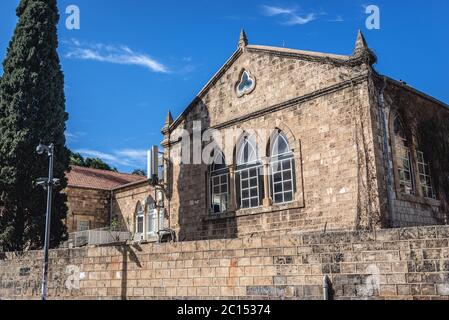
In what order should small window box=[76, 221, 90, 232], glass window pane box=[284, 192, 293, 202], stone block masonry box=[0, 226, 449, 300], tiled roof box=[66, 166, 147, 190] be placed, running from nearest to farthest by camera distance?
stone block masonry box=[0, 226, 449, 300] < glass window pane box=[284, 192, 293, 202] < small window box=[76, 221, 90, 232] < tiled roof box=[66, 166, 147, 190]

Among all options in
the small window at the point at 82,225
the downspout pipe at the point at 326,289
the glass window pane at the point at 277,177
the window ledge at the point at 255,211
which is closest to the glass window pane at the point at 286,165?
the glass window pane at the point at 277,177

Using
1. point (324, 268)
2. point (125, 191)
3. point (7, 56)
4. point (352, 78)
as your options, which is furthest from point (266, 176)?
point (125, 191)

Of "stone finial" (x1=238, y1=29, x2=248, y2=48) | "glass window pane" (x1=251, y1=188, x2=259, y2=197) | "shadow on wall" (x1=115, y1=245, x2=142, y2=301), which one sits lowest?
"shadow on wall" (x1=115, y1=245, x2=142, y2=301)

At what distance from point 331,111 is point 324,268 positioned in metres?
5.89

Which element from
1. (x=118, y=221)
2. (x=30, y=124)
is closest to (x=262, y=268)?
(x=30, y=124)

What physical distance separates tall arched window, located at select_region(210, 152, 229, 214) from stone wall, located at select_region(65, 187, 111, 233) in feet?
45.7

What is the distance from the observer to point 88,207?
95.8 ft

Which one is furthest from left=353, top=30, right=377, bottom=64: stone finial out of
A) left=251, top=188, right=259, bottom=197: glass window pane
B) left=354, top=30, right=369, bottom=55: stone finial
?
left=251, top=188, right=259, bottom=197: glass window pane

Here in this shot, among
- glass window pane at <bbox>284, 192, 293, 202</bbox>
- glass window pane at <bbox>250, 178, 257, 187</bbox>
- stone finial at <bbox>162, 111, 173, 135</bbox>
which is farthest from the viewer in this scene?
stone finial at <bbox>162, 111, 173, 135</bbox>

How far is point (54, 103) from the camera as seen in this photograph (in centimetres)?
1950

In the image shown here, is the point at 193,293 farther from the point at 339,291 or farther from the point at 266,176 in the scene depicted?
the point at 266,176

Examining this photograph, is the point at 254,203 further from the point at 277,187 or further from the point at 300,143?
the point at 300,143

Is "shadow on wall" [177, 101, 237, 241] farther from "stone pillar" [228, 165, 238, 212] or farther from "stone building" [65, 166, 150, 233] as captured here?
"stone building" [65, 166, 150, 233]

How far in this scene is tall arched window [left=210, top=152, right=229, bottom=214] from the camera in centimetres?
1695
